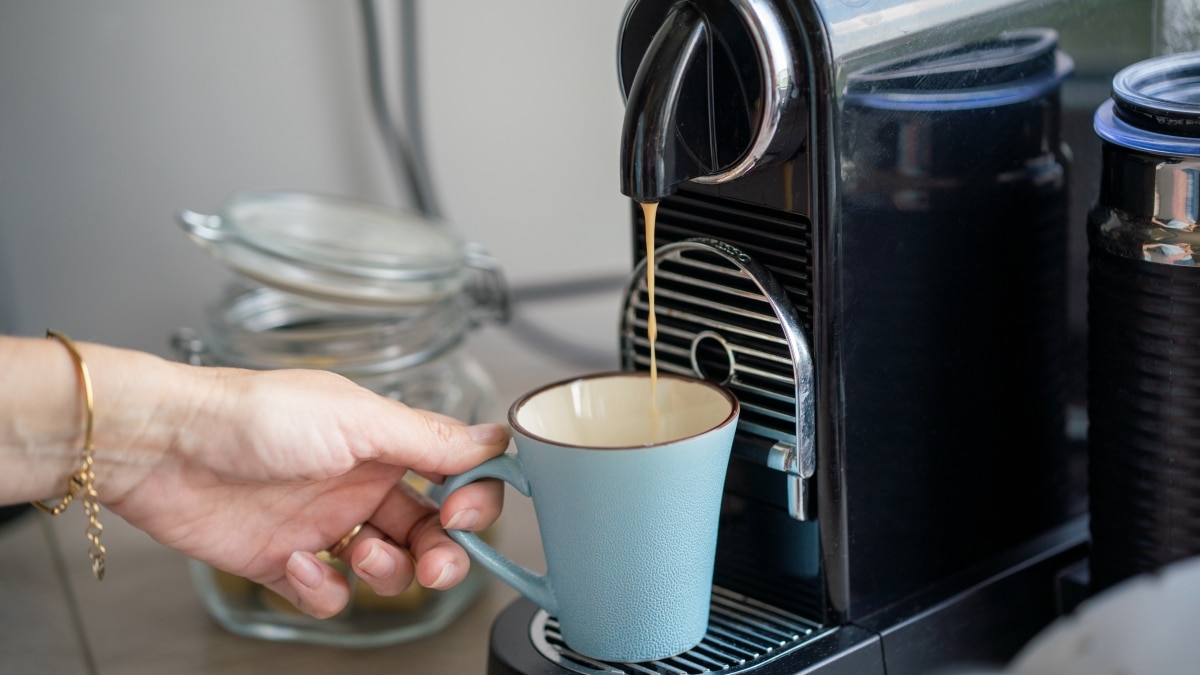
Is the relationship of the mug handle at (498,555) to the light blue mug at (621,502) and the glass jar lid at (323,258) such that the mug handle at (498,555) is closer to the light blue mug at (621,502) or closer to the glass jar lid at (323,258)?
the light blue mug at (621,502)

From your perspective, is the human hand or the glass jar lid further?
the glass jar lid

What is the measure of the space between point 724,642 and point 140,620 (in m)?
0.31

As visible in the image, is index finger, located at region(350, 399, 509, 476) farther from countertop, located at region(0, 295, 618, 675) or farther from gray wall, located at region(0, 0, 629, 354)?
gray wall, located at region(0, 0, 629, 354)

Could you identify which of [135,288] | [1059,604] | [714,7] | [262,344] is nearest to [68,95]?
[135,288]

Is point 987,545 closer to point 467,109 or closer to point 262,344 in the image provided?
point 262,344

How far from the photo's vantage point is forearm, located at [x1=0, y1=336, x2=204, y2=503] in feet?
1.48

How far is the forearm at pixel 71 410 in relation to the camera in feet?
1.48

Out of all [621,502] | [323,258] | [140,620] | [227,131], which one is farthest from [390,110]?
[621,502]

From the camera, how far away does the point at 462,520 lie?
46 cm

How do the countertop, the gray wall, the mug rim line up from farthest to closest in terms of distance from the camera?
1. the gray wall
2. the countertop
3. the mug rim

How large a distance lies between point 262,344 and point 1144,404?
410 millimetres

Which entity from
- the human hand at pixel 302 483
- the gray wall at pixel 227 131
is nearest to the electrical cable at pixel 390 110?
the gray wall at pixel 227 131

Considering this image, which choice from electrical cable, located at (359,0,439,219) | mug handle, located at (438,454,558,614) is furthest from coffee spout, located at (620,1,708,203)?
electrical cable, located at (359,0,439,219)

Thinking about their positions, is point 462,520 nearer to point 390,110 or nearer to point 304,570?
point 304,570
